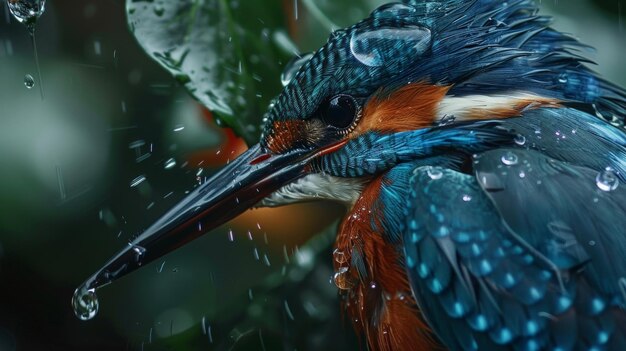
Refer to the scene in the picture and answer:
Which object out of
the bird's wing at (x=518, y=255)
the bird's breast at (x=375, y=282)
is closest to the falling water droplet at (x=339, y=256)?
the bird's breast at (x=375, y=282)

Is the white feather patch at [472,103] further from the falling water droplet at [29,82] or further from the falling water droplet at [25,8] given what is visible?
the falling water droplet at [29,82]

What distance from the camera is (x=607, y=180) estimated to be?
142cm

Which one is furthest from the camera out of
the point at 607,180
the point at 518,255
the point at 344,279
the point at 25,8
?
the point at 25,8

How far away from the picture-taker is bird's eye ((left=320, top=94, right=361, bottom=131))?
1549mm

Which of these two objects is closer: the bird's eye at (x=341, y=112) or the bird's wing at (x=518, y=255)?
the bird's wing at (x=518, y=255)

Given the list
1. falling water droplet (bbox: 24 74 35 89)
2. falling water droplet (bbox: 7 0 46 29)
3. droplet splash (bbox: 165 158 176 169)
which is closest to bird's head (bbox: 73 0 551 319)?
droplet splash (bbox: 165 158 176 169)

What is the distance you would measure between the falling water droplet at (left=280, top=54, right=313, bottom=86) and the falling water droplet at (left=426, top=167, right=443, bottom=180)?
16.4 inches

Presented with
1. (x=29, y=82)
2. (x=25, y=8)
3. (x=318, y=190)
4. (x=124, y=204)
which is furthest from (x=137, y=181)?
(x=318, y=190)

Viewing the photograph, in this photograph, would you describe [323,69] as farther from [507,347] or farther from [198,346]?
[198,346]

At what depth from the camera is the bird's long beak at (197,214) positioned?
168 centimetres

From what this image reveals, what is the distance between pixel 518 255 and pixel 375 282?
31 cm

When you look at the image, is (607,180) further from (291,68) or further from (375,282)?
(291,68)

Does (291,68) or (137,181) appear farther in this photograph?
(137,181)

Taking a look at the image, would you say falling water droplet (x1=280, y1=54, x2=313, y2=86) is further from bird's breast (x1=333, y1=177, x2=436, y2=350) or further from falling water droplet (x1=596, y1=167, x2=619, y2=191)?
falling water droplet (x1=596, y1=167, x2=619, y2=191)
